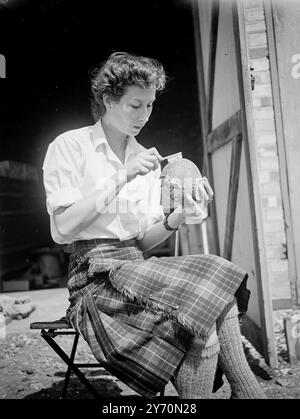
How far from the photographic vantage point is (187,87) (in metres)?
7.86

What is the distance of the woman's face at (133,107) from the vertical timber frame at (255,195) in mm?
881

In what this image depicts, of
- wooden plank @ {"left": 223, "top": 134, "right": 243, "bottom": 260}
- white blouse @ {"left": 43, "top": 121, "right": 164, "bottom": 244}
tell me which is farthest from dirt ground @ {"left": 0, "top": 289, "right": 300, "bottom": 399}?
white blouse @ {"left": 43, "top": 121, "right": 164, "bottom": 244}

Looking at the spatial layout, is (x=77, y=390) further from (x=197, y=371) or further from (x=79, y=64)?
(x=79, y=64)

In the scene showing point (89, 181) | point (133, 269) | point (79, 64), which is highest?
point (79, 64)

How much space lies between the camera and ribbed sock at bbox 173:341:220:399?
150 cm

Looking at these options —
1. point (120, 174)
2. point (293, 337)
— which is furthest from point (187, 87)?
point (120, 174)

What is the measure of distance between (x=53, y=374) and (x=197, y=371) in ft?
5.28

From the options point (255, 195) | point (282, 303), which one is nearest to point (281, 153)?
point (255, 195)

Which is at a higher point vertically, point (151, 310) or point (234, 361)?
point (151, 310)

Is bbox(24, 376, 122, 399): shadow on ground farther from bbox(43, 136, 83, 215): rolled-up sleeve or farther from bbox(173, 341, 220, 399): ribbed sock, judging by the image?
bbox(43, 136, 83, 215): rolled-up sleeve

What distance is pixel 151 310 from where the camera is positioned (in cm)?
155

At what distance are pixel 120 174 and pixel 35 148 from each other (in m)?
6.36
